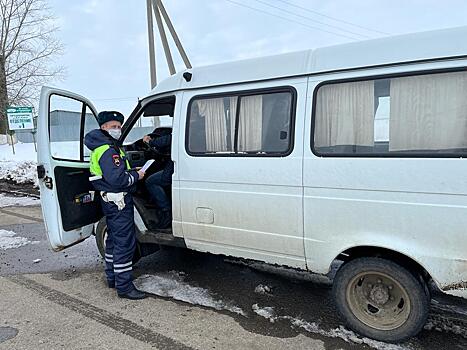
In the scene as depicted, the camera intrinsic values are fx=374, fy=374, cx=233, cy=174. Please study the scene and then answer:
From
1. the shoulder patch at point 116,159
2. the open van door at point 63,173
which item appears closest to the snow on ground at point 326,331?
the shoulder patch at point 116,159

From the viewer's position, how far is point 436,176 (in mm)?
2607

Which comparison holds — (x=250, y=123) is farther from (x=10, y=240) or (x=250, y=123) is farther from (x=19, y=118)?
(x=19, y=118)

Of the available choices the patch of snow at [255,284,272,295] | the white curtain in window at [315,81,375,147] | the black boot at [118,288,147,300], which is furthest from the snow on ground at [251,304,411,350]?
the white curtain in window at [315,81,375,147]

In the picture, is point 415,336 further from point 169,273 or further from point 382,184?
point 169,273

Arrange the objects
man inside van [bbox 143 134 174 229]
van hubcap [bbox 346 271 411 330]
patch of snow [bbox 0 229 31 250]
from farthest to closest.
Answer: patch of snow [bbox 0 229 31 250] < man inside van [bbox 143 134 174 229] < van hubcap [bbox 346 271 411 330]

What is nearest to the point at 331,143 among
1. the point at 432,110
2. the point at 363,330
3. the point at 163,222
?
the point at 432,110

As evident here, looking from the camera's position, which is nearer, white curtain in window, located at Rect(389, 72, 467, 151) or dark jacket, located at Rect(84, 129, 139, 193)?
white curtain in window, located at Rect(389, 72, 467, 151)

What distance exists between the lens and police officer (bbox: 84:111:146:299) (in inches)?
146

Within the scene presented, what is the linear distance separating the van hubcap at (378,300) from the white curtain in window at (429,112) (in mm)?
1079

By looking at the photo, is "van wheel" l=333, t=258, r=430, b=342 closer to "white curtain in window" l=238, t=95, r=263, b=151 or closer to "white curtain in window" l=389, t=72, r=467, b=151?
"white curtain in window" l=389, t=72, r=467, b=151

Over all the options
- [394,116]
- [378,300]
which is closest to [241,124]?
[394,116]

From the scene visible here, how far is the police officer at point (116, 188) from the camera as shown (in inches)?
146

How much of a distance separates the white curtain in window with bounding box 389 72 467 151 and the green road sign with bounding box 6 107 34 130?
15.7 m

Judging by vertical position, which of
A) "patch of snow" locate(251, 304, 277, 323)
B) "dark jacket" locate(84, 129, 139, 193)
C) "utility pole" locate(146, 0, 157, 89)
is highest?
"utility pole" locate(146, 0, 157, 89)
